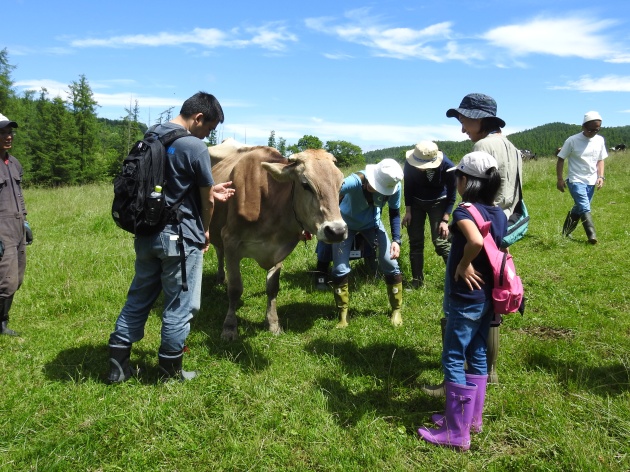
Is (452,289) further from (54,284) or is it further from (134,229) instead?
(54,284)

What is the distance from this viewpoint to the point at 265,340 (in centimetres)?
488

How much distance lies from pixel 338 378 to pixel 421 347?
1.09m

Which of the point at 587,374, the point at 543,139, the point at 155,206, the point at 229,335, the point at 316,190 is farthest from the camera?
the point at 543,139

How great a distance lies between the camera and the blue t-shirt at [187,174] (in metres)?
3.54

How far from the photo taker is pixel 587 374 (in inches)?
148

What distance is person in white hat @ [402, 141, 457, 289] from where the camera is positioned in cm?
593

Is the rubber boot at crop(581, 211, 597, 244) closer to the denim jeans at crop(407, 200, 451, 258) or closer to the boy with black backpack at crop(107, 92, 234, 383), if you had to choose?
the denim jeans at crop(407, 200, 451, 258)

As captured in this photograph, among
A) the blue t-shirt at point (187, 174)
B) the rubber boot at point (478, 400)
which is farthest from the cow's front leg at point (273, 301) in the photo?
the rubber boot at point (478, 400)

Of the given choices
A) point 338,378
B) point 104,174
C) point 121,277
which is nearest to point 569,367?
point 338,378

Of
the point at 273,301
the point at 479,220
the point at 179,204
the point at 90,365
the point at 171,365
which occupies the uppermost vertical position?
the point at 479,220

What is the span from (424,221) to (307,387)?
347 centimetres

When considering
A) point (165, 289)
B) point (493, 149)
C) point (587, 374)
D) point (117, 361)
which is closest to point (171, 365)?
point (117, 361)

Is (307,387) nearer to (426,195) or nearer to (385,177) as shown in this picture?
(385,177)

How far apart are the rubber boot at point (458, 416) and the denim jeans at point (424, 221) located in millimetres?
3517
